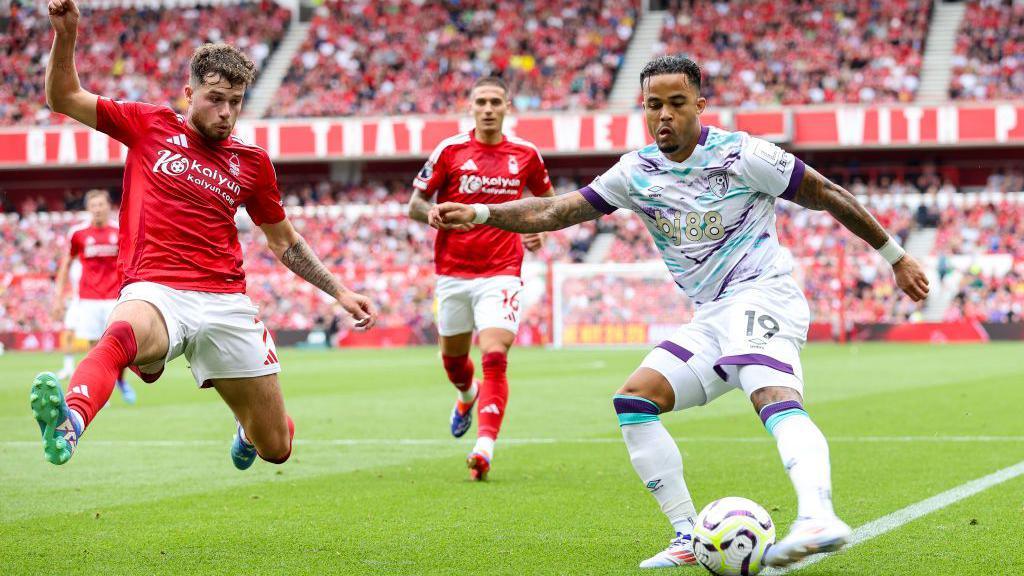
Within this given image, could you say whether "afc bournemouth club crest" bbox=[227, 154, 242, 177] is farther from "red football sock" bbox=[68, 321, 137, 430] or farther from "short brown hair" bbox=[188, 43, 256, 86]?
"red football sock" bbox=[68, 321, 137, 430]

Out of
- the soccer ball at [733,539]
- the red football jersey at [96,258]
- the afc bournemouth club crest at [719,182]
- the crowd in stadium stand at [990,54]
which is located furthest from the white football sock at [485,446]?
the crowd in stadium stand at [990,54]

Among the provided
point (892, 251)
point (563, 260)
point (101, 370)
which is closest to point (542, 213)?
point (892, 251)

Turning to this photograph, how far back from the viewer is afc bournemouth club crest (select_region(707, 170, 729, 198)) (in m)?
5.73

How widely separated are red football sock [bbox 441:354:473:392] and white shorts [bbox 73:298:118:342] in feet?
22.2

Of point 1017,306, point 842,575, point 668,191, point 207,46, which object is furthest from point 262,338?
point 1017,306

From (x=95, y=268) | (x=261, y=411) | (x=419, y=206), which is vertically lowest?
(x=95, y=268)

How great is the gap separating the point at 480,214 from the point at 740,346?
4.04 ft

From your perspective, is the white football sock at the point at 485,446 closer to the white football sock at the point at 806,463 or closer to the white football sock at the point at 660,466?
the white football sock at the point at 660,466

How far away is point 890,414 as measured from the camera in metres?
13.3

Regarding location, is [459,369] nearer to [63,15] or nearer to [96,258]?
[63,15]

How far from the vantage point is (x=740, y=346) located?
5.46 m

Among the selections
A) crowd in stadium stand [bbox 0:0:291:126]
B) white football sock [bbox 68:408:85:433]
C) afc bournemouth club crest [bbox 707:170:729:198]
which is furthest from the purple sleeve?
crowd in stadium stand [bbox 0:0:291:126]

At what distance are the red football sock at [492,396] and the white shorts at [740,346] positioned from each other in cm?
332

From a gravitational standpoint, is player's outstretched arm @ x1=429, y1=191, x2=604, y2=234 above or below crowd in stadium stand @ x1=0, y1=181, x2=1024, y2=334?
above
